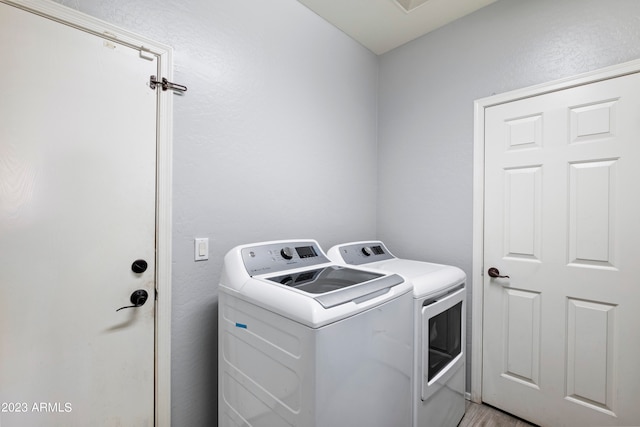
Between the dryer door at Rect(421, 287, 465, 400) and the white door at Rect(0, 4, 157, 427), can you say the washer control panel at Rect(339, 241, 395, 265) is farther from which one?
the white door at Rect(0, 4, 157, 427)

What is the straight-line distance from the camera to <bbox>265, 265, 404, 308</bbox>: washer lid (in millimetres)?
1033

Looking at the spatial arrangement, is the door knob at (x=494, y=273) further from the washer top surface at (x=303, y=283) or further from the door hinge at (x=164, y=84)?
the door hinge at (x=164, y=84)

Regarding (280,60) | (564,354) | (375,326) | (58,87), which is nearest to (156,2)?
(58,87)

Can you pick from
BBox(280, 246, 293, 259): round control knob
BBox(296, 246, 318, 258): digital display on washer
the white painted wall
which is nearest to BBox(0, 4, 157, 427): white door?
the white painted wall

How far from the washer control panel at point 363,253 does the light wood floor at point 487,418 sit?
3.76ft

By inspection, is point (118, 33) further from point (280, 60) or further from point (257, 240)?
point (257, 240)

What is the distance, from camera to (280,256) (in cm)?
148

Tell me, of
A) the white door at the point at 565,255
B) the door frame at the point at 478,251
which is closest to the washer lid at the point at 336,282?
the door frame at the point at 478,251

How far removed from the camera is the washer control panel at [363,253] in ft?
5.97

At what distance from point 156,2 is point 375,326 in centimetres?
177

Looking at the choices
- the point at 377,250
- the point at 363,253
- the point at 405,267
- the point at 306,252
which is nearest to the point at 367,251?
the point at 363,253

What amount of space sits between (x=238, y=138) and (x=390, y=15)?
4.88 ft

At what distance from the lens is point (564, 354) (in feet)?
5.51

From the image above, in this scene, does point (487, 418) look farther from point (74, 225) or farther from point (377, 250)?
point (74, 225)
